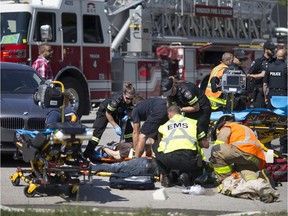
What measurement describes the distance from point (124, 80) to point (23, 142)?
1074cm

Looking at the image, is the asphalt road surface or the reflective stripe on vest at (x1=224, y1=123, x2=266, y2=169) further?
the reflective stripe on vest at (x1=224, y1=123, x2=266, y2=169)

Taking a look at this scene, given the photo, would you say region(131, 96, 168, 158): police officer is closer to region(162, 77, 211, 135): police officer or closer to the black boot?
region(162, 77, 211, 135): police officer

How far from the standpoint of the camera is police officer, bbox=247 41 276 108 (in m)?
14.5

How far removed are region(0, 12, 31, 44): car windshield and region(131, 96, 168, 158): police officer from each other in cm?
637

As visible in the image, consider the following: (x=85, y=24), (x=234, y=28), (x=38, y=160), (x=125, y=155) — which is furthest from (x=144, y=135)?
(x=234, y=28)

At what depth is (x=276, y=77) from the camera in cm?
1396

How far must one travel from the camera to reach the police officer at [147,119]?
11.1 meters

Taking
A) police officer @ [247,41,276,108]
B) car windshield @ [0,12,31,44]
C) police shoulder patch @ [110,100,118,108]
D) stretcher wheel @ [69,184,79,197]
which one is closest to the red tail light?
car windshield @ [0,12,31,44]

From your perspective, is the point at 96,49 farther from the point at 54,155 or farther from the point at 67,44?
the point at 54,155

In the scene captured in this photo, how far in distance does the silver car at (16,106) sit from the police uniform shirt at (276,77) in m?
4.00

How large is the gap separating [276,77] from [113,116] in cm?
323

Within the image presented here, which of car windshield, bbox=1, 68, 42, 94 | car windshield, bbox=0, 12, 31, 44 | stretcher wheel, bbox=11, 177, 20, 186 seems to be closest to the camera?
stretcher wheel, bbox=11, 177, 20, 186

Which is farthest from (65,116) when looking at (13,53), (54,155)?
(13,53)

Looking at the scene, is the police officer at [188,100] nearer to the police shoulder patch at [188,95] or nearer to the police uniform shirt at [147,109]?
the police shoulder patch at [188,95]
